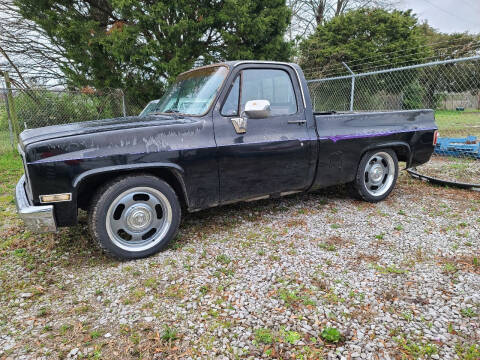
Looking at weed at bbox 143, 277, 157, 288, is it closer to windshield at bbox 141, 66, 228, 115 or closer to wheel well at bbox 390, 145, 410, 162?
windshield at bbox 141, 66, 228, 115

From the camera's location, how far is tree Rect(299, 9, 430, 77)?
55.2 feet

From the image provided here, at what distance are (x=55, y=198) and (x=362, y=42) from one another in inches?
729

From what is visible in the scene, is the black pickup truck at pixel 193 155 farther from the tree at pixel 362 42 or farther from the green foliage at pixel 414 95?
the tree at pixel 362 42

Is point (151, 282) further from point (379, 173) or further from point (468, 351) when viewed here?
point (379, 173)

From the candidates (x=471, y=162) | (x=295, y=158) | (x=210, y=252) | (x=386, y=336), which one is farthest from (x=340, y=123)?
(x=471, y=162)

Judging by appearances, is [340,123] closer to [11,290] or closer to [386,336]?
[386,336]

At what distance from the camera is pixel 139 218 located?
3.05 metres

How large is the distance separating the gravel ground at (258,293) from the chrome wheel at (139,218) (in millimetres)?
202

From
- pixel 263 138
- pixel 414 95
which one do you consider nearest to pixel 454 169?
pixel 263 138

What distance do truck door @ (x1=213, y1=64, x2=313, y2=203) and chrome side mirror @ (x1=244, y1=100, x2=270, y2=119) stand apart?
129 mm

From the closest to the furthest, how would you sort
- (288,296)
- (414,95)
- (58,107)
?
(288,296) → (58,107) → (414,95)

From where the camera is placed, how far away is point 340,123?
409 centimetres

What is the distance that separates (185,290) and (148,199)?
39.7 inches

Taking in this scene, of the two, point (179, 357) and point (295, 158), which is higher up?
point (295, 158)
